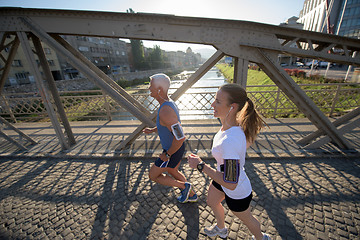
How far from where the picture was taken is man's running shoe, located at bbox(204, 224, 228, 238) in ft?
6.25

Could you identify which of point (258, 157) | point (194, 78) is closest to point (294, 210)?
point (258, 157)

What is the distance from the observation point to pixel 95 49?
4353 cm

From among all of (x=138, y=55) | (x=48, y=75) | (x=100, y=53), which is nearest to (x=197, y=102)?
(x=48, y=75)

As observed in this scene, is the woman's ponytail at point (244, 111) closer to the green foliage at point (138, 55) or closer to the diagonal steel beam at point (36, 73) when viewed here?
the diagonal steel beam at point (36, 73)

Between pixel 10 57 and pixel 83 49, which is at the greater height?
pixel 83 49

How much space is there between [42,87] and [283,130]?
7186mm

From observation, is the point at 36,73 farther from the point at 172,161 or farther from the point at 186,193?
the point at 186,193

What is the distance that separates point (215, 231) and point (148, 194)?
4.26 ft

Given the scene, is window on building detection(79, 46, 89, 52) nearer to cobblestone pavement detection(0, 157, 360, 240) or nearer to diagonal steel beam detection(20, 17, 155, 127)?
diagonal steel beam detection(20, 17, 155, 127)

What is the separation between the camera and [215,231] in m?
1.93

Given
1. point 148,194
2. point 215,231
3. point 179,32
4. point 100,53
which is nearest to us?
point 215,231

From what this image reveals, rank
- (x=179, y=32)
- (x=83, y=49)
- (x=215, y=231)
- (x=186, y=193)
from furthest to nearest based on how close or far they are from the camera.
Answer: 1. (x=83, y=49)
2. (x=179, y=32)
3. (x=186, y=193)
4. (x=215, y=231)

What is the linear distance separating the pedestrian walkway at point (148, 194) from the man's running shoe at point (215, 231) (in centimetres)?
11

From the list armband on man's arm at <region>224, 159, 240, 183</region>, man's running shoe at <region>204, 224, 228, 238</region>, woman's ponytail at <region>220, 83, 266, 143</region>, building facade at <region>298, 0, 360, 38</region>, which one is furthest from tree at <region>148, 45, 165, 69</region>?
armband on man's arm at <region>224, 159, 240, 183</region>
